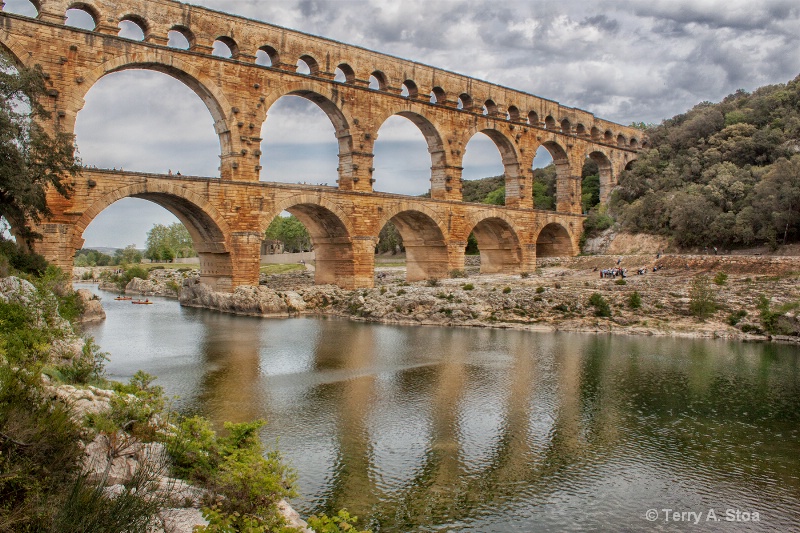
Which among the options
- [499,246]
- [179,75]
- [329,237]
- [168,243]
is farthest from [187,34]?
[168,243]

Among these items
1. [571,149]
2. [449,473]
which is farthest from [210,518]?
[571,149]

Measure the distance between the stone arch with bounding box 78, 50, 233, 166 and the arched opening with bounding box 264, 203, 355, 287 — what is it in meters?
4.54

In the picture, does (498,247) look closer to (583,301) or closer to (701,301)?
(583,301)

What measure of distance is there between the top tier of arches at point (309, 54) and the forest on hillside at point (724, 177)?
22.3 ft

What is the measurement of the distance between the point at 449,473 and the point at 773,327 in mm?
15973

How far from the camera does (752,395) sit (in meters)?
12.9

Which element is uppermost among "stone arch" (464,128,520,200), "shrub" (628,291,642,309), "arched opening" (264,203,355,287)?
"stone arch" (464,128,520,200)

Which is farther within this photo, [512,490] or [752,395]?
[752,395]

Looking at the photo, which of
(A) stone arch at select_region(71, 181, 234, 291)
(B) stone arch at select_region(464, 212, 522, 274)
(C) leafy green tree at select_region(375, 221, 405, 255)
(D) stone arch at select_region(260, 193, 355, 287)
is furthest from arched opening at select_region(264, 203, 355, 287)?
(C) leafy green tree at select_region(375, 221, 405, 255)

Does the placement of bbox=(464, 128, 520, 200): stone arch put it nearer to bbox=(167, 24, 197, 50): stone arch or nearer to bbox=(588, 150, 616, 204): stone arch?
bbox=(588, 150, 616, 204): stone arch

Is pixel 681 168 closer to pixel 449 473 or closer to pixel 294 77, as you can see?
pixel 294 77

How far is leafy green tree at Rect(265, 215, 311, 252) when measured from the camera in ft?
216

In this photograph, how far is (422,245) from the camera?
3438cm

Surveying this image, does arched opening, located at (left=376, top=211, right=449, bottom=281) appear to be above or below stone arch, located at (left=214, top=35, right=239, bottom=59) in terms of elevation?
below
